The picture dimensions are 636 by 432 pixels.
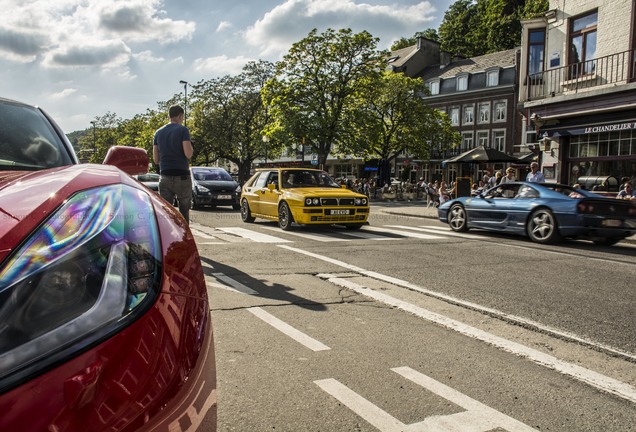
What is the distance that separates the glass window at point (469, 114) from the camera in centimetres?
5280

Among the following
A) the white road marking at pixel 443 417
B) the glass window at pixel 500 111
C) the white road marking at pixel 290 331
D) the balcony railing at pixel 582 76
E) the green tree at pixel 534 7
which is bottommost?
the white road marking at pixel 290 331

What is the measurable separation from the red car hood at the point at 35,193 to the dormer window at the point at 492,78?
53.7 metres

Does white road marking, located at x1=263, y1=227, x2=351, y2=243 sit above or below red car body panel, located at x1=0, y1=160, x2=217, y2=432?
below

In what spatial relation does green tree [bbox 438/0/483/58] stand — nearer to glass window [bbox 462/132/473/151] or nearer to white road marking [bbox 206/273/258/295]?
glass window [bbox 462/132/473/151]

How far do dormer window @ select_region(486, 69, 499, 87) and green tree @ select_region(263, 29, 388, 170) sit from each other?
65.7ft

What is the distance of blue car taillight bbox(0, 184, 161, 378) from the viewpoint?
1.00m

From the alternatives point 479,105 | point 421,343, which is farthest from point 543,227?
point 479,105

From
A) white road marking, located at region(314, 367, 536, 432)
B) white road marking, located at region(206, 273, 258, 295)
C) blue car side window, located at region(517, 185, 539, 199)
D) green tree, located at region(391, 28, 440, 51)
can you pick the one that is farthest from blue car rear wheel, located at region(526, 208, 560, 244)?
green tree, located at region(391, 28, 440, 51)

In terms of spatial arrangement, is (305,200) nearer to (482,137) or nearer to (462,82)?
(482,137)

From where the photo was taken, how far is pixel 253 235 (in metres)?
10.3

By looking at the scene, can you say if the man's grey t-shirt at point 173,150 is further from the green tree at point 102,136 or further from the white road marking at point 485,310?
the green tree at point 102,136

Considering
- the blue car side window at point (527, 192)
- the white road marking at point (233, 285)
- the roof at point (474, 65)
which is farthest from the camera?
the roof at point (474, 65)

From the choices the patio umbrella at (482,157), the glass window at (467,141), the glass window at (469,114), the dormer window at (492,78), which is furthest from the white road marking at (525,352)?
the glass window at (469,114)

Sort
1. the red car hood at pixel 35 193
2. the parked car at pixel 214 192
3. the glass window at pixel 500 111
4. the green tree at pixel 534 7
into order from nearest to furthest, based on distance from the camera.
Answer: the red car hood at pixel 35 193
the parked car at pixel 214 192
the glass window at pixel 500 111
the green tree at pixel 534 7
